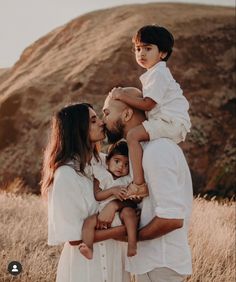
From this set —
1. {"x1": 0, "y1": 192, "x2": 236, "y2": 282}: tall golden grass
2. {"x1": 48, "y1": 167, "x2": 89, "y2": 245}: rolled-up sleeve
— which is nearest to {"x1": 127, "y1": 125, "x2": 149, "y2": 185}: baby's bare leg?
{"x1": 48, "y1": 167, "x2": 89, "y2": 245}: rolled-up sleeve

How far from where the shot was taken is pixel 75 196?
434cm

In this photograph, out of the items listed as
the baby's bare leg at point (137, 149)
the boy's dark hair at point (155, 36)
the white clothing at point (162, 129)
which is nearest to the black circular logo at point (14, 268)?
the baby's bare leg at point (137, 149)

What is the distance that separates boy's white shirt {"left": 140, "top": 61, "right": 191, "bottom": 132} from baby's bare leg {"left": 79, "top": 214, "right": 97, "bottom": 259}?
0.67 metres

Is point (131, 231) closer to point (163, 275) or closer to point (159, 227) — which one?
point (159, 227)

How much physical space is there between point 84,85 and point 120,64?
0.99 meters

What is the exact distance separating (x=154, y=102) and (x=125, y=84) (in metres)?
12.6

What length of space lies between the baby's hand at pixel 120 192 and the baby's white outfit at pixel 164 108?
1.08ft

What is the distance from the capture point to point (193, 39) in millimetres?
18672

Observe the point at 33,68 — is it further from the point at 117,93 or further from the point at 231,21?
the point at 117,93

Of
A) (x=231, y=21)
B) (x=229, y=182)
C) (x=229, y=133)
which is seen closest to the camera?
(x=229, y=182)

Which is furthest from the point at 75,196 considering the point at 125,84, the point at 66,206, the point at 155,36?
the point at 125,84

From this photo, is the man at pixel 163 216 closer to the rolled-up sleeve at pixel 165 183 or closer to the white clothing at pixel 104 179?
the rolled-up sleeve at pixel 165 183

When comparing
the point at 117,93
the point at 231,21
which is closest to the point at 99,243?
the point at 117,93

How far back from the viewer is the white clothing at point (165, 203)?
4.14m
